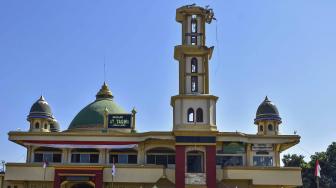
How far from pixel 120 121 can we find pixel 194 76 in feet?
23.9

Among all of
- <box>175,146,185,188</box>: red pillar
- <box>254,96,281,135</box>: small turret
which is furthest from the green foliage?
<box>175,146,185,188</box>: red pillar

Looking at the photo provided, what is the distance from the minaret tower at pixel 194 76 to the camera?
4409 centimetres

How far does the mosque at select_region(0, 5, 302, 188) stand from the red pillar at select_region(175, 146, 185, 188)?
3.0 inches

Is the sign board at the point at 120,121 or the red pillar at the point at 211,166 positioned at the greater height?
the sign board at the point at 120,121

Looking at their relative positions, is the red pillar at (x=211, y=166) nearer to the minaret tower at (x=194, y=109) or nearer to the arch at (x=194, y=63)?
the minaret tower at (x=194, y=109)

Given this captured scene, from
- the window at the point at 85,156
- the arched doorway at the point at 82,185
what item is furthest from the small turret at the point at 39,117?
the arched doorway at the point at 82,185

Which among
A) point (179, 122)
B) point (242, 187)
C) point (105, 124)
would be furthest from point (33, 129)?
point (242, 187)

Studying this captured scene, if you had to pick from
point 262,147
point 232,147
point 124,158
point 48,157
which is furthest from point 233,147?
point 48,157

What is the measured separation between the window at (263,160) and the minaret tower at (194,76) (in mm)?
5153

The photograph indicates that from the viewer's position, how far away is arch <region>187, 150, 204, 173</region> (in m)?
44.1

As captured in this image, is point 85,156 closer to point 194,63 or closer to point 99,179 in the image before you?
point 99,179

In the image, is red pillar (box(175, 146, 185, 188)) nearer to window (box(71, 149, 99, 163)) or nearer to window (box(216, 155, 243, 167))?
A: window (box(216, 155, 243, 167))

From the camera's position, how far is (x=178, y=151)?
43.3 metres

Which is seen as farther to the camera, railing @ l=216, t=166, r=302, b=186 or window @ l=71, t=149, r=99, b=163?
window @ l=71, t=149, r=99, b=163
